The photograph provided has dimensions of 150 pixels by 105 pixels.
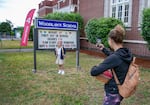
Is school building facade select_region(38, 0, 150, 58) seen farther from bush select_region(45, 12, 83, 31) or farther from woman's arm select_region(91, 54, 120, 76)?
woman's arm select_region(91, 54, 120, 76)

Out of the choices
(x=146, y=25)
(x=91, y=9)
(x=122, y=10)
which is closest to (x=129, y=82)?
(x=146, y=25)

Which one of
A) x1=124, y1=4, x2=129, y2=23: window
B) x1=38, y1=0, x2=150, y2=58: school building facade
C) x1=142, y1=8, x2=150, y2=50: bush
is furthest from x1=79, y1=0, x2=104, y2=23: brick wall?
x1=142, y1=8, x2=150, y2=50: bush

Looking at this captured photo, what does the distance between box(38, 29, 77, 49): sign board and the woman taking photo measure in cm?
667

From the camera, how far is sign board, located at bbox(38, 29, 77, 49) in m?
9.65

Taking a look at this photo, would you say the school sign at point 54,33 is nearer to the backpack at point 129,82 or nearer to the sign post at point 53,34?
the sign post at point 53,34

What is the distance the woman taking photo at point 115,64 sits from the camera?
9.86 ft

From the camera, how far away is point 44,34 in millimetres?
9703

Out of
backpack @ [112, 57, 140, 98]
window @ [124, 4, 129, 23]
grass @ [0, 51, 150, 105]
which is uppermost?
window @ [124, 4, 129, 23]

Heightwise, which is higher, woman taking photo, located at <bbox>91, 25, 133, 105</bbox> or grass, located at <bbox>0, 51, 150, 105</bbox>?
woman taking photo, located at <bbox>91, 25, 133, 105</bbox>

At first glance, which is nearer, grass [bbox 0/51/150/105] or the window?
grass [bbox 0/51/150/105]

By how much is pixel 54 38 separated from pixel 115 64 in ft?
23.2

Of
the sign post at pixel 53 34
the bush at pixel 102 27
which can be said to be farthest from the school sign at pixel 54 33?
the bush at pixel 102 27

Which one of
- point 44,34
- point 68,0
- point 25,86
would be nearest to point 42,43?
point 44,34

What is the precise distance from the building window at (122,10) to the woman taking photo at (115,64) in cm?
1319
